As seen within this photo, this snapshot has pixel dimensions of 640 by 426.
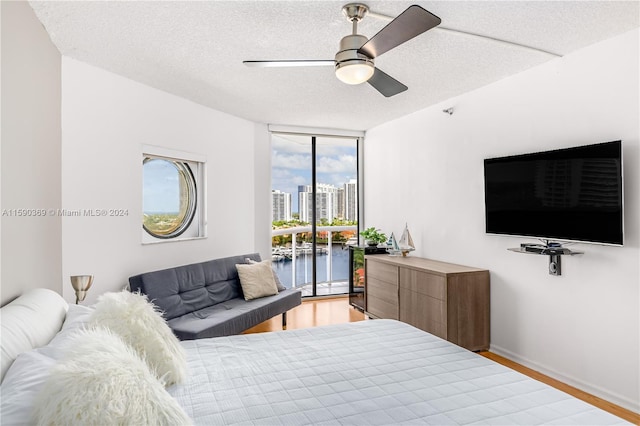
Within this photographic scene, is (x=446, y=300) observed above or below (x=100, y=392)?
below

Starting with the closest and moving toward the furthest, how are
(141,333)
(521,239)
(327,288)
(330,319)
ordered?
(141,333)
(521,239)
(330,319)
(327,288)

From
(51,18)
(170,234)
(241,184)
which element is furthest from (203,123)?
(51,18)

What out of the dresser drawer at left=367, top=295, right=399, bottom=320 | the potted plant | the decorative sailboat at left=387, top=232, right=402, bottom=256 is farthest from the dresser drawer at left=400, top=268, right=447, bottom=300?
the potted plant

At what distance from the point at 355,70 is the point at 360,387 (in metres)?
1.63

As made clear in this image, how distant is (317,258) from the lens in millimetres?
5793

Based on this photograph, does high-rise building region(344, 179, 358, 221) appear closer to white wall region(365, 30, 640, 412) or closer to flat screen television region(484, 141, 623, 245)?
white wall region(365, 30, 640, 412)

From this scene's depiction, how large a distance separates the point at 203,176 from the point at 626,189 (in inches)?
151

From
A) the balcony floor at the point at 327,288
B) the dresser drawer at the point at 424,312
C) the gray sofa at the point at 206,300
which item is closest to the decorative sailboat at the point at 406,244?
the dresser drawer at the point at 424,312

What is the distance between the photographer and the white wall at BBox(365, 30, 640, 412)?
8.29 ft

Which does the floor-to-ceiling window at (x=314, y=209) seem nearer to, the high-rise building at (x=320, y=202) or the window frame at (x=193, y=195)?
the high-rise building at (x=320, y=202)

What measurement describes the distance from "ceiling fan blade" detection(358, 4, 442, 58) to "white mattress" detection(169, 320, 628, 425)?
1.59 metres

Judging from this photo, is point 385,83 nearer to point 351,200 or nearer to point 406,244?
point 406,244

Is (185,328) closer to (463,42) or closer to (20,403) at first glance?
(20,403)

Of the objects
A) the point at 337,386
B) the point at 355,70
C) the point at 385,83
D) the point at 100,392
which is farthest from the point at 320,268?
the point at 100,392
